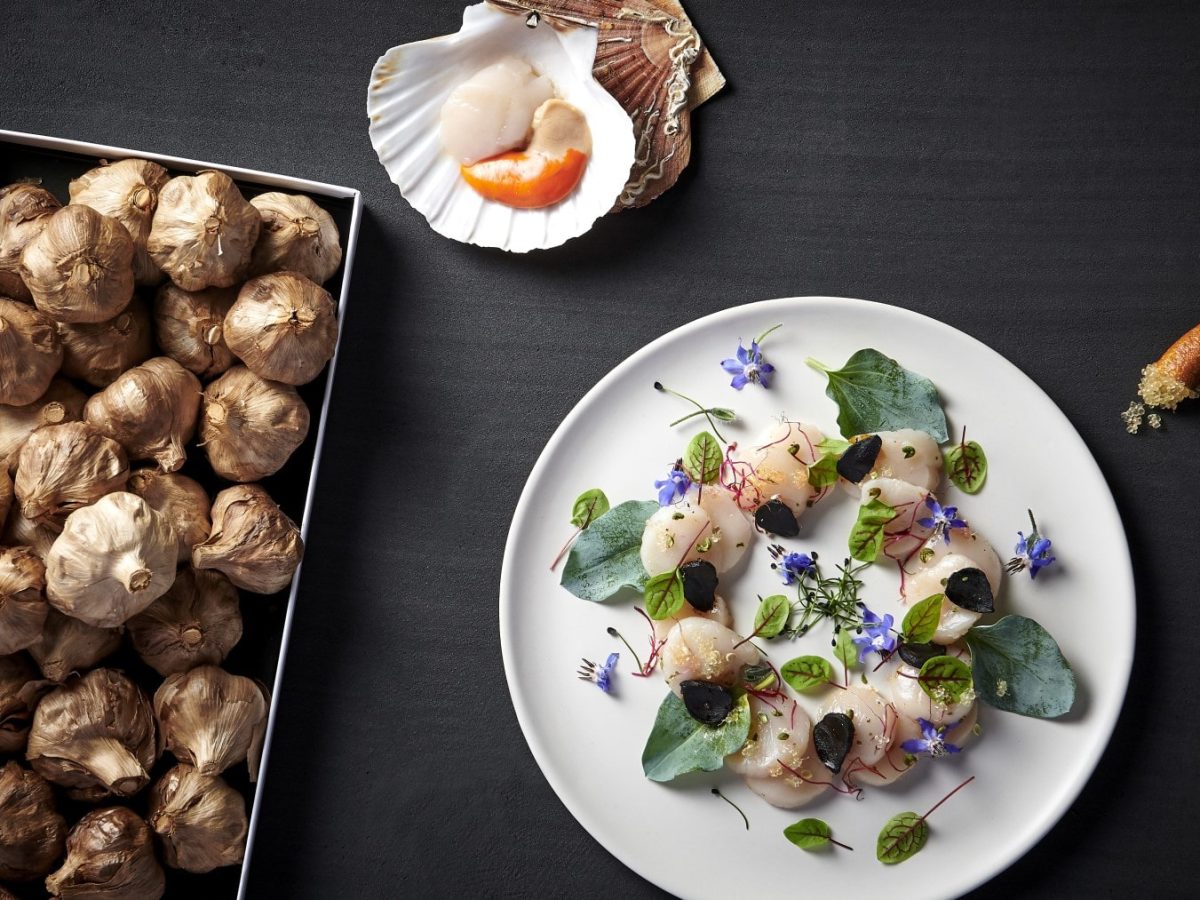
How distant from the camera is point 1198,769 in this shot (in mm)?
1318

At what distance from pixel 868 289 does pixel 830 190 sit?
0.51ft

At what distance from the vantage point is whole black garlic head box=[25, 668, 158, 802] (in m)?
1.15

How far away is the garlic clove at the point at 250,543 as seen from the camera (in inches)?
46.4

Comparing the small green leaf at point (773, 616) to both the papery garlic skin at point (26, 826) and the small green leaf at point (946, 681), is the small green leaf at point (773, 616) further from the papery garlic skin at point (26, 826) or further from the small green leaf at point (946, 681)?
the papery garlic skin at point (26, 826)

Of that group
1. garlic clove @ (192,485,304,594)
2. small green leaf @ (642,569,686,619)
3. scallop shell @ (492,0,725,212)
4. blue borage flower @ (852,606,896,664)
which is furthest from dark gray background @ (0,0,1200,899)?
blue borage flower @ (852,606,896,664)

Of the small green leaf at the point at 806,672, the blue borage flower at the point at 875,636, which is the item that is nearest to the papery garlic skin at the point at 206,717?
the small green leaf at the point at 806,672

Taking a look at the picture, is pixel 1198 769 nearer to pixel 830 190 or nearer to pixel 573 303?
pixel 830 190

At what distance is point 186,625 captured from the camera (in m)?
1.19

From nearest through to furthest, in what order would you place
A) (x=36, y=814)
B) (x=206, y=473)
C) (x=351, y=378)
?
1. (x=36, y=814)
2. (x=206, y=473)
3. (x=351, y=378)

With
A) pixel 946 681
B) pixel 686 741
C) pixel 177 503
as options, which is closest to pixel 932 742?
pixel 946 681

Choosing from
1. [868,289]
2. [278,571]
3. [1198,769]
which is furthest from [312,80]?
[1198,769]

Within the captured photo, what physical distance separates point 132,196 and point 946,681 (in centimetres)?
120

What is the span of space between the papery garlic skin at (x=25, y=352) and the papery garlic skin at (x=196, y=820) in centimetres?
50

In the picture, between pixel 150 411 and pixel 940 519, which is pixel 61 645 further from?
pixel 940 519
